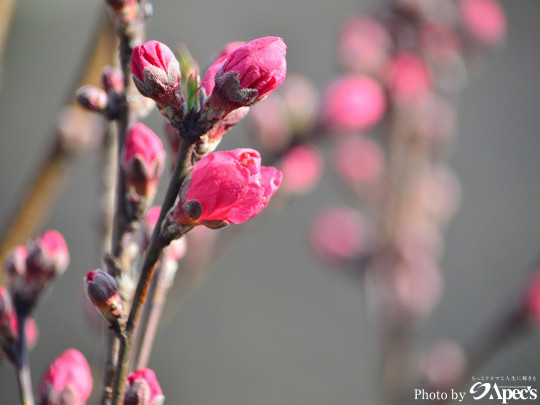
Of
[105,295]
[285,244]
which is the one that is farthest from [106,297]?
[285,244]

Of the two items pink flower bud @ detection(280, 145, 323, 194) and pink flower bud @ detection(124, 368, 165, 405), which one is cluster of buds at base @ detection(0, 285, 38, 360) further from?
pink flower bud @ detection(280, 145, 323, 194)

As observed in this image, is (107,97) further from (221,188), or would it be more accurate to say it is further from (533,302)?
(533,302)

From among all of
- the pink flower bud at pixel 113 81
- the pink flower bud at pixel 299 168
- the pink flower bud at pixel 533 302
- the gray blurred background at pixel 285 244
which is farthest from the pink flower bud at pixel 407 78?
the gray blurred background at pixel 285 244

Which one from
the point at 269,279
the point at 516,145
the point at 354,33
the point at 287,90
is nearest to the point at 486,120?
the point at 516,145

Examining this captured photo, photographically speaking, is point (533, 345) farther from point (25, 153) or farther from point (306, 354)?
point (25, 153)

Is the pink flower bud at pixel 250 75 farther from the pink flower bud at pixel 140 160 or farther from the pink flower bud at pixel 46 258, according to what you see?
the pink flower bud at pixel 46 258

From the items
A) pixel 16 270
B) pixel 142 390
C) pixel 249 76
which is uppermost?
pixel 249 76
